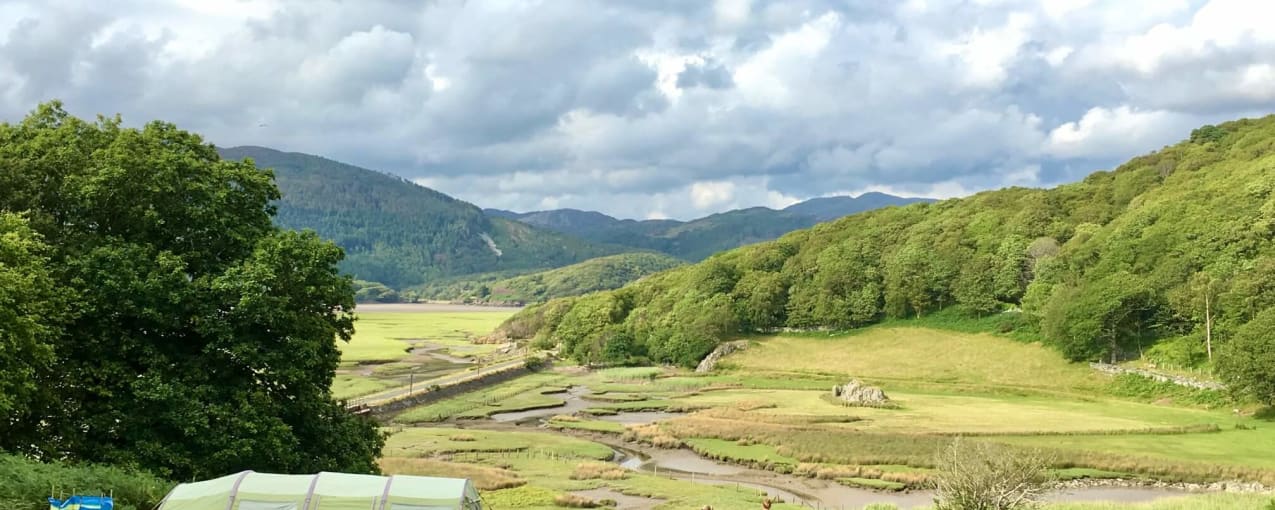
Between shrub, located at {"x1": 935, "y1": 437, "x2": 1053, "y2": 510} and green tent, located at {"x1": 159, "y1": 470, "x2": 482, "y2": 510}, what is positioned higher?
green tent, located at {"x1": 159, "y1": 470, "x2": 482, "y2": 510}

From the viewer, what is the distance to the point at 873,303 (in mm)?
160500

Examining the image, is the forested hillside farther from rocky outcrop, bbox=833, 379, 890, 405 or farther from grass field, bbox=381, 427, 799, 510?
grass field, bbox=381, 427, 799, 510

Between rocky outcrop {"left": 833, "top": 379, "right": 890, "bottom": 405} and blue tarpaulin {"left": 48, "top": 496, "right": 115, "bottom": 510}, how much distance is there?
8583 centimetres

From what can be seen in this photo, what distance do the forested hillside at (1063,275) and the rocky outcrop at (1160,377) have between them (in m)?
3.77

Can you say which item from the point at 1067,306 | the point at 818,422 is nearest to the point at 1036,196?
the point at 1067,306

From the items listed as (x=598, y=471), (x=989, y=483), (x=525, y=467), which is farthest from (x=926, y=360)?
(x=989, y=483)

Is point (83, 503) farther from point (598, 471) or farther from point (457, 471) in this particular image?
point (598, 471)

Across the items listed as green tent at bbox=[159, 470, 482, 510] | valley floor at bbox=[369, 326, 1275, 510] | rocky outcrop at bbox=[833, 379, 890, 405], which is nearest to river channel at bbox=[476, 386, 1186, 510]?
valley floor at bbox=[369, 326, 1275, 510]

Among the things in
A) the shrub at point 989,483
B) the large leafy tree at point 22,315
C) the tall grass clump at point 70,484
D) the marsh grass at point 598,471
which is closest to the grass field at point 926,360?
the marsh grass at point 598,471

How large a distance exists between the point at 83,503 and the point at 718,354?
134 metres

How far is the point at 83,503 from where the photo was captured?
23969 millimetres

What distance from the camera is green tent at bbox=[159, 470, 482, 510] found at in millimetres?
25703

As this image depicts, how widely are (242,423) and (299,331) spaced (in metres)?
5.26

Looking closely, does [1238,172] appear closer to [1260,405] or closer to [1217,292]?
[1217,292]
